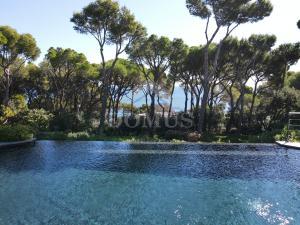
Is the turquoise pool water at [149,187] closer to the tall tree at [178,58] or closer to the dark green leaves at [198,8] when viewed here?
the dark green leaves at [198,8]

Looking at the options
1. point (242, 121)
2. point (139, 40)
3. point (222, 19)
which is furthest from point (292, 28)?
point (139, 40)

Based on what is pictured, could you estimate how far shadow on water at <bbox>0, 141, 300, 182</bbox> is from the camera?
42.5ft

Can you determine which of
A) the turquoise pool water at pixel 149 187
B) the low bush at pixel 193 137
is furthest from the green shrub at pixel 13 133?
the low bush at pixel 193 137

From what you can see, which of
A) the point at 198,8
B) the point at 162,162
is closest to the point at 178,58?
the point at 198,8

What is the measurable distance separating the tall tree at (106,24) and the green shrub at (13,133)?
8.38m

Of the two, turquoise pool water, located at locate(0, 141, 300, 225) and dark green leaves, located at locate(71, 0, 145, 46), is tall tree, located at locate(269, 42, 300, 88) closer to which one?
dark green leaves, located at locate(71, 0, 145, 46)

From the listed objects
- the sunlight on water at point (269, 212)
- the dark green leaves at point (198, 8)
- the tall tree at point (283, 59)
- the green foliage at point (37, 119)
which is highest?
the dark green leaves at point (198, 8)

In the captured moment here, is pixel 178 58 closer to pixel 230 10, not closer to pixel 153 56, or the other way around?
pixel 153 56

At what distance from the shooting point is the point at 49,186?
10.8m

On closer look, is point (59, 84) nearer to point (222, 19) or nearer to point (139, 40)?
point (139, 40)

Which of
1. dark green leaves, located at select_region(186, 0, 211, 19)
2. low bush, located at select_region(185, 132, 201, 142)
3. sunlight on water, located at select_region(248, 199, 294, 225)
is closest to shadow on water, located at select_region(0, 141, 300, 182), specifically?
sunlight on water, located at select_region(248, 199, 294, 225)

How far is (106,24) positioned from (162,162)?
54.4ft

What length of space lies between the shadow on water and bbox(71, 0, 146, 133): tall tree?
10.3m

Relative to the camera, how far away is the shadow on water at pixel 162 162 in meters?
13.0
